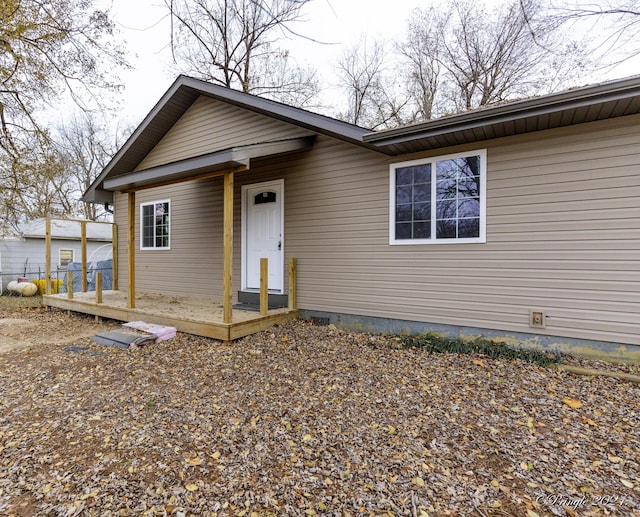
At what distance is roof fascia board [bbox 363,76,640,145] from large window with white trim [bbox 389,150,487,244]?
0.56 meters

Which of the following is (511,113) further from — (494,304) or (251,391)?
(251,391)

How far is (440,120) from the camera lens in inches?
161

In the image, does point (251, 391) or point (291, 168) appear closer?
point (251, 391)

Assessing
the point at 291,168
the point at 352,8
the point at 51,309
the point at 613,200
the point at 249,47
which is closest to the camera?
the point at 352,8

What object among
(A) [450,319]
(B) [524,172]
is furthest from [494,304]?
(B) [524,172]

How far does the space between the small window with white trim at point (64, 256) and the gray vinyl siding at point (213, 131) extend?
879cm

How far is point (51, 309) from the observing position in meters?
8.09

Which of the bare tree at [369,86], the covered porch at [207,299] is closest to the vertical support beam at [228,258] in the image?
the covered porch at [207,299]

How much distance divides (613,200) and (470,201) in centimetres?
146

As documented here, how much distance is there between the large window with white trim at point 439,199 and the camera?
176 inches

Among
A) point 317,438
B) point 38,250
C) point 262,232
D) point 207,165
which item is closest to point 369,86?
point 262,232

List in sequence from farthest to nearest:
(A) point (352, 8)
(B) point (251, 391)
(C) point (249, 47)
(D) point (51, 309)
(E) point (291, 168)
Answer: (C) point (249, 47) < (D) point (51, 309) < (E) point (291, 168) < (B) point (251, 391) < (A) point (352, 8)

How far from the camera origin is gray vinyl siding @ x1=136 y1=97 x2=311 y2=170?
21.0 feet

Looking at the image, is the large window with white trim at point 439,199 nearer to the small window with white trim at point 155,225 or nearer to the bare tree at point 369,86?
the small window with white trim at point 155,225
